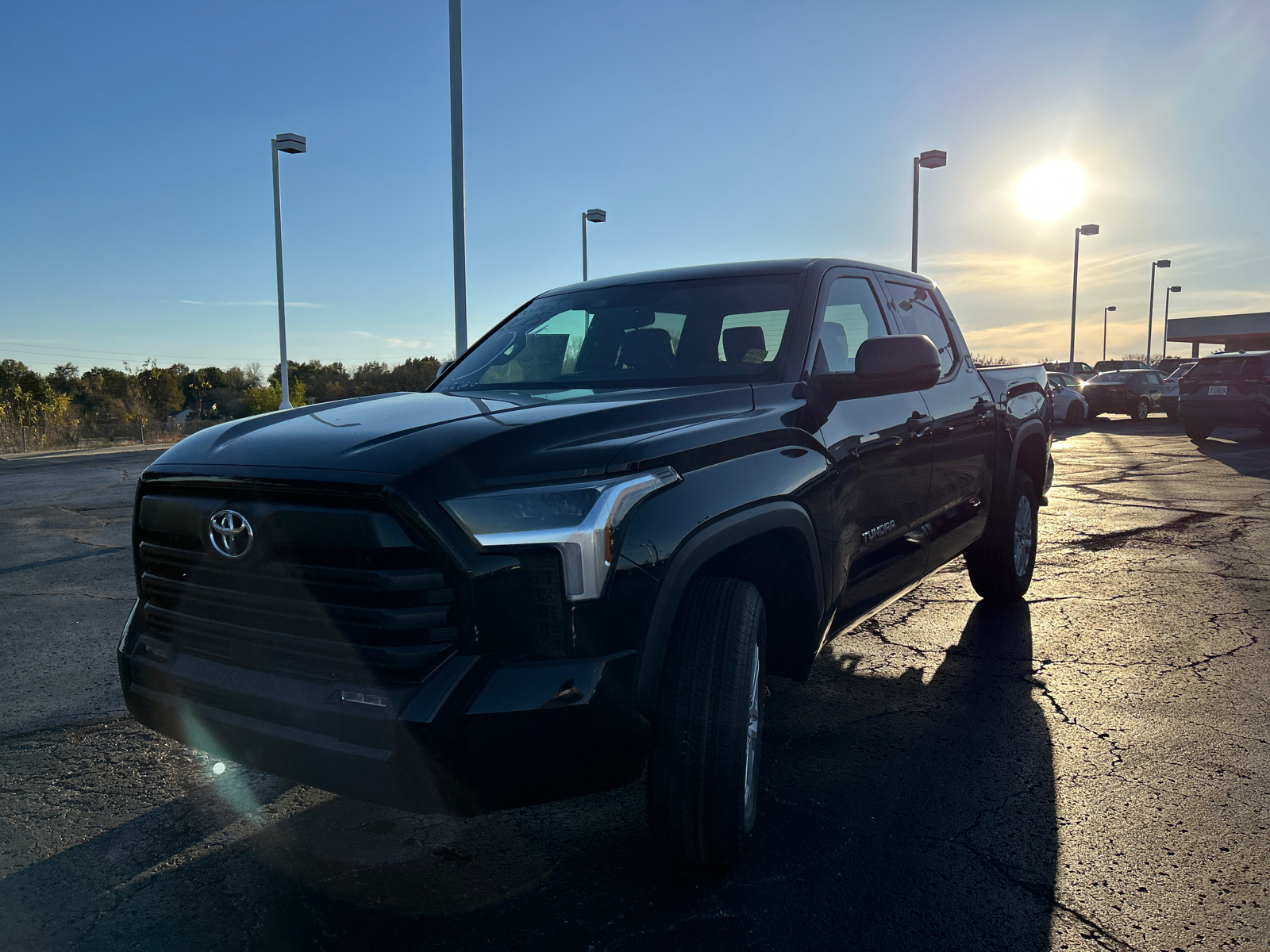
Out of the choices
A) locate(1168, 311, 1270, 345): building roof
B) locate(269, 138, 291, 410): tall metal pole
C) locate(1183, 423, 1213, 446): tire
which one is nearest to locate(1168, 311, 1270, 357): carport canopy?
locate(1168, 311, 1270, 345): building roof

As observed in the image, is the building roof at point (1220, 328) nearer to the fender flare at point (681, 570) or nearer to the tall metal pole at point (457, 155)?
the tall metal pole at point (457, 155)

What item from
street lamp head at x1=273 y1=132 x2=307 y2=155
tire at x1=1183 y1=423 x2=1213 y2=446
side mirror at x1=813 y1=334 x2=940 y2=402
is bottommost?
tire at x1=1183 y1=423 x2=1213 y2=446

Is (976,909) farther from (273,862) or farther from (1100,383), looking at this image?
(1100,383)

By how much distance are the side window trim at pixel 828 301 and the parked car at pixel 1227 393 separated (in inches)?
628

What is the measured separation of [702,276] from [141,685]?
98.8 inches

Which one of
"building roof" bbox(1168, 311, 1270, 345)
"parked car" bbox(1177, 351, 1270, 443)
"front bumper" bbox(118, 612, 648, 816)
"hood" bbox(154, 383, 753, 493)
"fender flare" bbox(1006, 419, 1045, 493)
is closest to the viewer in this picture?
"front bumper" bbox(118, 612, 648, 816)

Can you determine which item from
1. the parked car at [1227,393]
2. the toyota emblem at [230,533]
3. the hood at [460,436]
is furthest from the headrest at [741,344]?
the parked car at [1227,393]

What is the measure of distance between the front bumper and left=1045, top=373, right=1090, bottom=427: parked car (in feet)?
80.5

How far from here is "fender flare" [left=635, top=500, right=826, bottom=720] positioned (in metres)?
2.21

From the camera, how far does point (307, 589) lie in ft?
7.20

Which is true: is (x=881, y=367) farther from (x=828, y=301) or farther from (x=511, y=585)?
(x=511, y=585)

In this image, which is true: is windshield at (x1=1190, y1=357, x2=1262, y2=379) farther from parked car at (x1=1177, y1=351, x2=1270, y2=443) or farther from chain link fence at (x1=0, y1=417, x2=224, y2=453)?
chain link fence at (x1=0, y1=417, x2=224, y2=453)

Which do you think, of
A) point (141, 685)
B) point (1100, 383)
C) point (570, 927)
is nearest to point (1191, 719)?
point (570, 927)

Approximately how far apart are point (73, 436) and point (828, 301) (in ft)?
95.5
